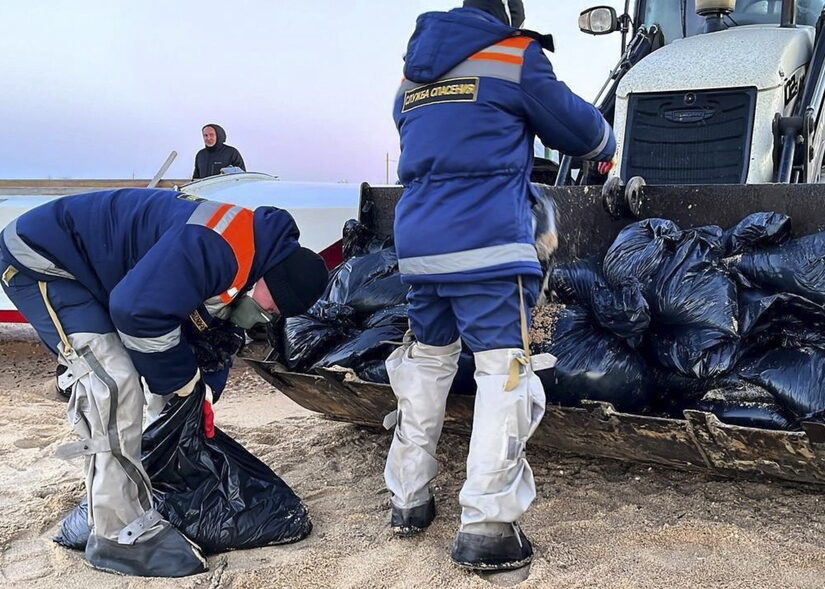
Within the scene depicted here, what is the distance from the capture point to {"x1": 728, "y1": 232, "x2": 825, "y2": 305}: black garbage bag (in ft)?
8.92

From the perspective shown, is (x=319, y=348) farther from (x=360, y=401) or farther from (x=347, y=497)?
(x=347, y=497)

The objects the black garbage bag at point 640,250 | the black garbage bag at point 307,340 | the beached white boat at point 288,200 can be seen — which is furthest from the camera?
the beached white boat at point 288,200

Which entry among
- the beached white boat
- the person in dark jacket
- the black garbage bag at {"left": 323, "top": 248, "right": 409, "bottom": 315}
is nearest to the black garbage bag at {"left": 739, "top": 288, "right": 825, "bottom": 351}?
the black garbage bag at {"left": 323, "top": 248, "right": 409, "bottom": 315}

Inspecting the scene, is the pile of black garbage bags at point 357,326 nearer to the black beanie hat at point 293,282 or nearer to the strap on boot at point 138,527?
the black beanie hat at point 293,282

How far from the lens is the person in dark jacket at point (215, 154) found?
8.96 meters

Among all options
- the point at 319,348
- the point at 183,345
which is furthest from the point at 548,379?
the point at 183,345

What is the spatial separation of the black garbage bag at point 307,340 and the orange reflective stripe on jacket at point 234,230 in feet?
3.01

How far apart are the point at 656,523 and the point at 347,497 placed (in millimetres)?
1144

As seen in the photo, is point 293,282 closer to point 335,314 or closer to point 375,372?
point 375,372

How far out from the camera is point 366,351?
3.20 metres

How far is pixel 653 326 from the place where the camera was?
291cm

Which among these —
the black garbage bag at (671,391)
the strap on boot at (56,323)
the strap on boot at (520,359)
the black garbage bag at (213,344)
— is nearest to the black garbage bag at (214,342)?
the black garbage bag at (213,344)

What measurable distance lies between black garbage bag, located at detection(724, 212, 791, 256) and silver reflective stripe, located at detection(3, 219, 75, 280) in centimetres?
230

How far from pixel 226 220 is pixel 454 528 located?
4.21 ft
